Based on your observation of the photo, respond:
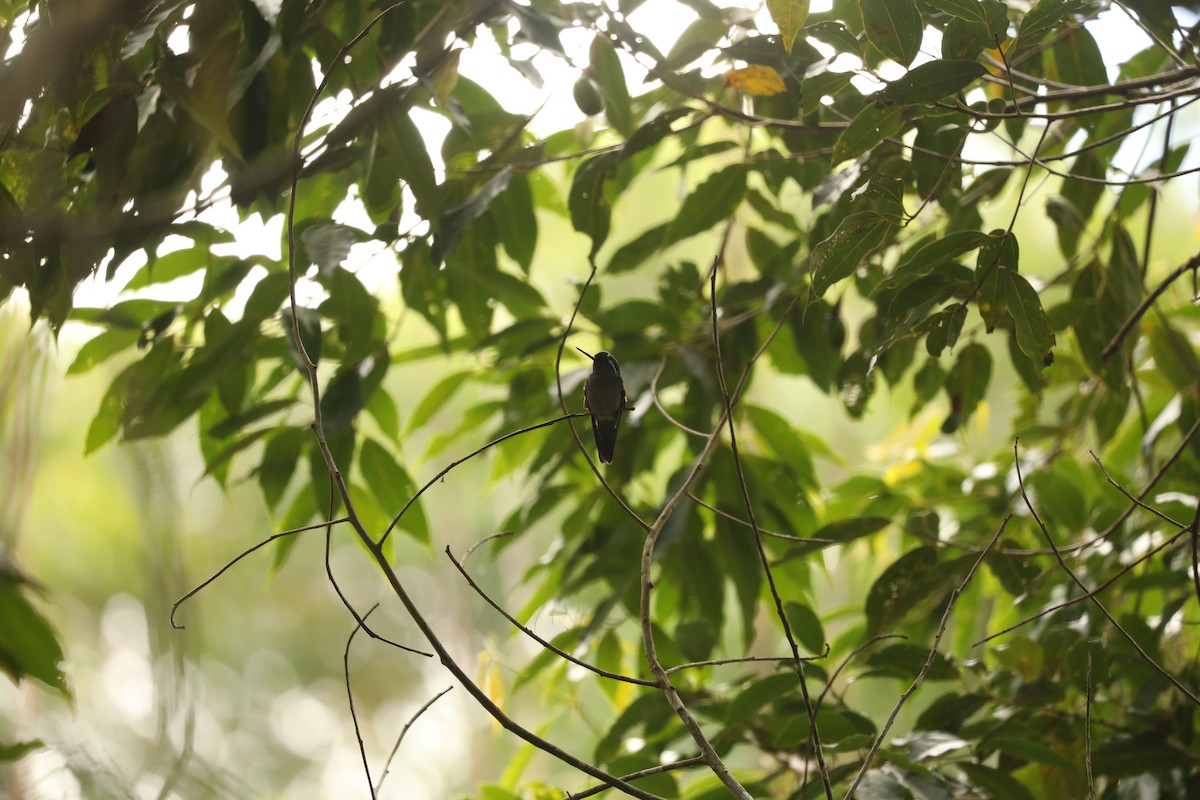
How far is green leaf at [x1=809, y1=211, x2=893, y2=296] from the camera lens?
1151 millimetres

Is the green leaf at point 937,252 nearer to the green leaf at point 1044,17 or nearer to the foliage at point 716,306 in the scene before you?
the foliage at point 716,306

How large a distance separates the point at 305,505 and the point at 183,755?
816mm

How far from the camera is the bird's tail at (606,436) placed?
125 centimetres

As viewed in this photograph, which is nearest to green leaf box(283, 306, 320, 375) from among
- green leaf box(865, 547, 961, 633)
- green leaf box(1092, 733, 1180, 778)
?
green leaf box(865, 547, 961, 633)

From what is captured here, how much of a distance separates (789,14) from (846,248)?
0.96ft

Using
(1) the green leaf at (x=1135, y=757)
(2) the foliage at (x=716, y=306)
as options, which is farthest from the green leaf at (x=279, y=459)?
(1) the green leaf at (x=1135, y=757)

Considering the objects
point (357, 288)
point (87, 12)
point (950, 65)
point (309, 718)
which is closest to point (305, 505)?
point (357, 288)

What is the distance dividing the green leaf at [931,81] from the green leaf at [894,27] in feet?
0.27

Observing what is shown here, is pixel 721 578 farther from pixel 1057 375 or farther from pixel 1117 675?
pixel 1057 375

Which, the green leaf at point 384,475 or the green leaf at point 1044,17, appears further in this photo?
the green leaf at point 384,475

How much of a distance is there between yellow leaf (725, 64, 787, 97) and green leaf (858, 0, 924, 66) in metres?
0.30

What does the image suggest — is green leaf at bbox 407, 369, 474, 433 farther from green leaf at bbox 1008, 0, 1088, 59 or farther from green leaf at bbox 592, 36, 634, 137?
green leaf at bbox 1008, 0, 1088, 59

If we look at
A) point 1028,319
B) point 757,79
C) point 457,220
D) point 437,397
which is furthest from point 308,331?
point 1028,319

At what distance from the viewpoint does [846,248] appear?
46.3 inches
